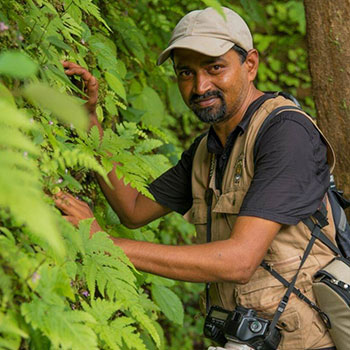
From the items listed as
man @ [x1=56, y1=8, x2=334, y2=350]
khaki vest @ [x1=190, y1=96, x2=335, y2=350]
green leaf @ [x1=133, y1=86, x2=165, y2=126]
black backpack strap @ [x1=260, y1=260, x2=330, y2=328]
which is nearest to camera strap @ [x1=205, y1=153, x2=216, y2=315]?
man @ [x1=56, y1=8, x2=334, y2=350]

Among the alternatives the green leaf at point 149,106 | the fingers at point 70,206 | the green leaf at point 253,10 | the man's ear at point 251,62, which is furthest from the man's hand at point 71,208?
the green leaf at point 253,10

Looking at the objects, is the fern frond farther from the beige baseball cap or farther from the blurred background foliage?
the beige baseball cap

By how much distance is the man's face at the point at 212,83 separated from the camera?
2840mm

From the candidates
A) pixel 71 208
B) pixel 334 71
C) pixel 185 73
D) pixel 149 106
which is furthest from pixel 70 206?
pixel 334 71

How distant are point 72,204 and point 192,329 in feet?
18.6

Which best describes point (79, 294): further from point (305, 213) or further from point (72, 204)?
point (305, 213)

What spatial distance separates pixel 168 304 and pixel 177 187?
2.47 ft

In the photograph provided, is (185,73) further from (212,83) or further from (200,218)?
(200,218)

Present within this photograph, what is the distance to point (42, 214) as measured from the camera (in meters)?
1.02

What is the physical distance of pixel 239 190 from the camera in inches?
105

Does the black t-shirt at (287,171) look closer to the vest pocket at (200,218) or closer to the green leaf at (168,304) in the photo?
the vest pocket at (200,218)

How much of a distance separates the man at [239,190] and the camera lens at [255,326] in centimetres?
9

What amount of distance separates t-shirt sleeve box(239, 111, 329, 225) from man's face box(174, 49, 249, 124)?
0.31 meters

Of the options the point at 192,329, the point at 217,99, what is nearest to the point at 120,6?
the point at 217,99
